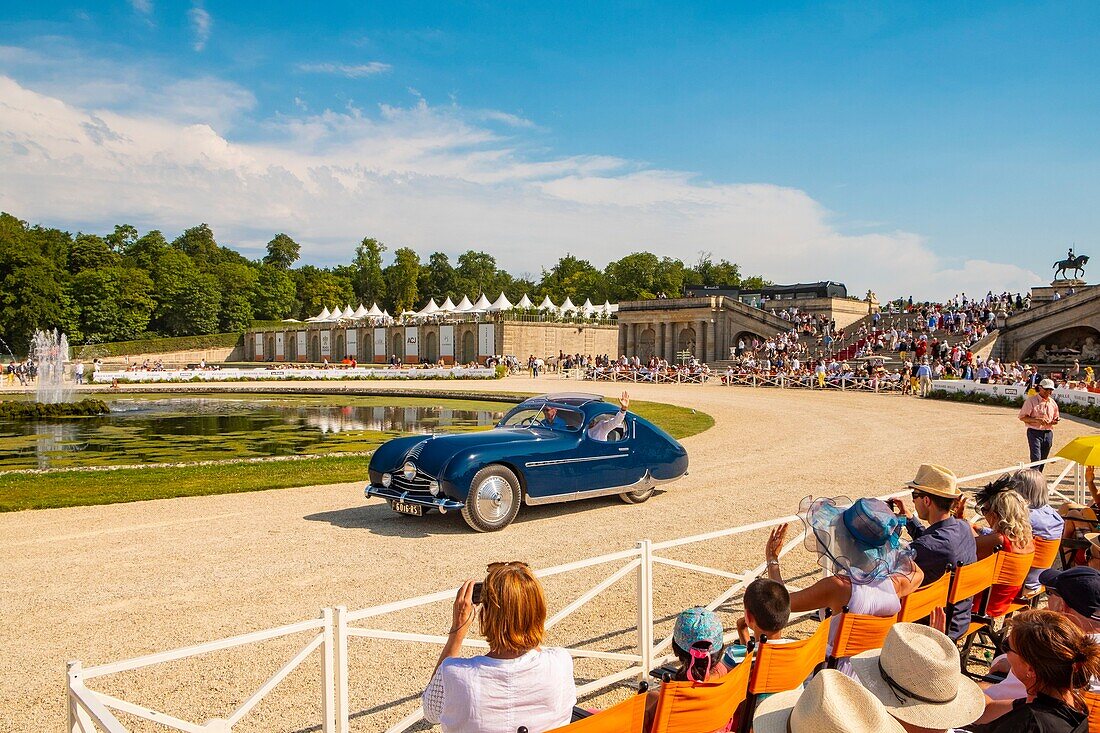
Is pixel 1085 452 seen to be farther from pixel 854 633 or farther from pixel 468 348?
pixel 468 348

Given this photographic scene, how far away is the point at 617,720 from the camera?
332 centimetres

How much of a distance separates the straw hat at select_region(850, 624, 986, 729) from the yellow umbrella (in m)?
6.41

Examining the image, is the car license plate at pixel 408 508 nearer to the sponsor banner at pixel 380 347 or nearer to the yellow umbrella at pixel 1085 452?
the yellow umbrella at pixel 1085 452

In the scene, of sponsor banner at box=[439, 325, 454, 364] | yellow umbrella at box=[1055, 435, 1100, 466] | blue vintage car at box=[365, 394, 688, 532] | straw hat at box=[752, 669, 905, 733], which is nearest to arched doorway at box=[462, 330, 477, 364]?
sponsor banner at box=[439, 325, 454, 364]

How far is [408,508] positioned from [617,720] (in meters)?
6.78

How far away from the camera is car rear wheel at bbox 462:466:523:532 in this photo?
380 inches

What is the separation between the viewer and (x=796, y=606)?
4668 mm

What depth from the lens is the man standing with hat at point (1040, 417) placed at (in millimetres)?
12632

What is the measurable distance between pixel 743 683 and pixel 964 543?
269 centimetres

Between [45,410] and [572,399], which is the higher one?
[572,399]

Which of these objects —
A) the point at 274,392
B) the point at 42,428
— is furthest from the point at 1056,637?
the point at 274,392

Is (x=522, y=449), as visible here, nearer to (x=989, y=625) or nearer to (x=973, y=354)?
(x=989, y=625)

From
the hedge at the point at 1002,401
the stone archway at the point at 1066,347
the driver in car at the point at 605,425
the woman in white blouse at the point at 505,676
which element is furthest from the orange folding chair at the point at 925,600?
the stone archway at the point at 1066,347

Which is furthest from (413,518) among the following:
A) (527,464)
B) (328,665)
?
(328,665)
